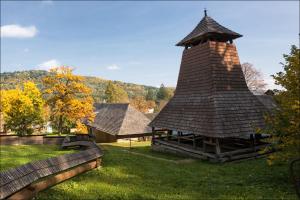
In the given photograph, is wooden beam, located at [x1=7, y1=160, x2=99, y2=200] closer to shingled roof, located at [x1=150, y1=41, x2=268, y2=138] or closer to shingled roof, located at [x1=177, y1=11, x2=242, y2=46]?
shingled roof, located at [x1=150, y1=41, x2=268, y2=138]

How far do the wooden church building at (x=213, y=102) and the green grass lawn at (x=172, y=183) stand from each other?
334 centimetres

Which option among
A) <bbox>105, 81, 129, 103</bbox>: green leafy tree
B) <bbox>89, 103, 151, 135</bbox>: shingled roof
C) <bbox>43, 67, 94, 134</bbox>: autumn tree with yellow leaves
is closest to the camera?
<bbox>43, 67, 94, 134</bbox>: autumn tree with yellow leaves

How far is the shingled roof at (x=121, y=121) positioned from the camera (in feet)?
139

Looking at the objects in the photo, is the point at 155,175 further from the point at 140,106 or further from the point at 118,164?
the point at 140,106

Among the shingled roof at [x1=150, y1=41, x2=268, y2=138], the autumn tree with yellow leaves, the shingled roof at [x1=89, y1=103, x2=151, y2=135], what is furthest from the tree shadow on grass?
the shingled roof at [x1=89, y1=103, x2=151, y2=135]

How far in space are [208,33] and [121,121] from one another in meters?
25.1

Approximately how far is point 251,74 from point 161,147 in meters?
34.1

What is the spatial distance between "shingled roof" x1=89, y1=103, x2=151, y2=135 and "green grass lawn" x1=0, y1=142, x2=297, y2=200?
2612 cm

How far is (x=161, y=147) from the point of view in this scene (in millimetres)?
25172

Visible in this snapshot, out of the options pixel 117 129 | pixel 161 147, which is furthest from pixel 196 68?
pixel 117 129

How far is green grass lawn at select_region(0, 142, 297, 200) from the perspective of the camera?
32.1 ft

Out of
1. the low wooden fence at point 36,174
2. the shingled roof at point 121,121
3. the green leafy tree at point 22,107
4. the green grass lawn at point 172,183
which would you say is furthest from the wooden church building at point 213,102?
the green leafy tree at point 22,107

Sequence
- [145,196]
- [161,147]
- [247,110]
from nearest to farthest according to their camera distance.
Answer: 1. [145,196]
2. [247,110]
3. [161,147]

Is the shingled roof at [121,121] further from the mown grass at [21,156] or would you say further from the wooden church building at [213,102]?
the mown grass at [21,156]
